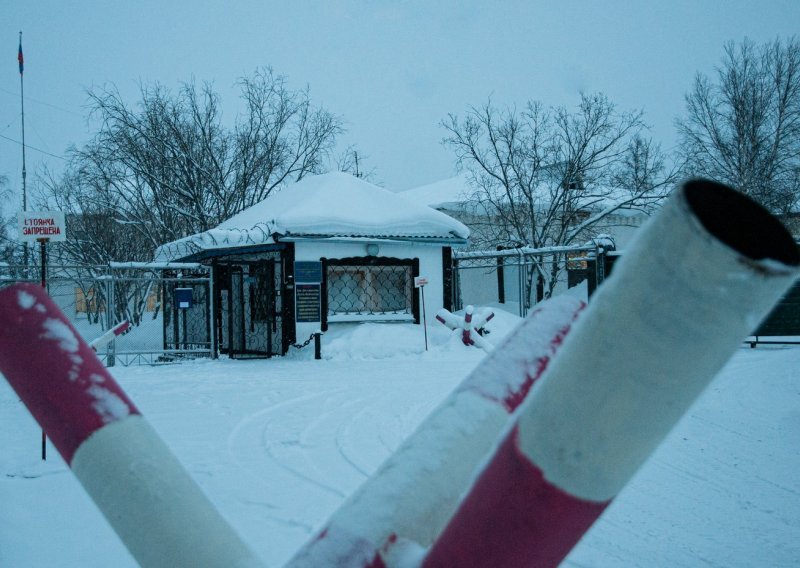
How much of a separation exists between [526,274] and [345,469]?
15.9 meters

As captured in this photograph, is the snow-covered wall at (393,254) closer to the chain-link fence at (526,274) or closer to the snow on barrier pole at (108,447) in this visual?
the chain-link fence at (526,274)

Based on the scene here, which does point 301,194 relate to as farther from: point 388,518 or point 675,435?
point 388,518

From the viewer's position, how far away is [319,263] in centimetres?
1411

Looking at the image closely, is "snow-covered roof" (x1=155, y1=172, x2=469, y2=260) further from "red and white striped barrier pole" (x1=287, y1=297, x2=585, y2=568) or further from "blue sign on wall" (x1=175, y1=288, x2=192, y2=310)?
"red and white striped barrier pole" (x1=287, y1=297, x2=585, y2=568)

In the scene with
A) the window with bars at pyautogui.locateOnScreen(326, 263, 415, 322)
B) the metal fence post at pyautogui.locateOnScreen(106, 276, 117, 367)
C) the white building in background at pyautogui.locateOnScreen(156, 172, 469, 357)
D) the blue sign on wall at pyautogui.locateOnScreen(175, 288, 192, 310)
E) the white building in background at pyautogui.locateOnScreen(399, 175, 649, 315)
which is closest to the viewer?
the metal fence post at pyautogui.locateOnScreen(106, 276, 117, 367)

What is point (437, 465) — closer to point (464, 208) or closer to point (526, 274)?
point (526, 274)

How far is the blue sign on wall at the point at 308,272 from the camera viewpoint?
1393 cm

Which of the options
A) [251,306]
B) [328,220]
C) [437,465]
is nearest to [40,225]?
[437,465]

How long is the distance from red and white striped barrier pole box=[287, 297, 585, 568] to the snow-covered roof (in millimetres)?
12646

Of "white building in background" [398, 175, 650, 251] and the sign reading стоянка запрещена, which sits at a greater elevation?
"white building in background" [398, 175, 650, 251]

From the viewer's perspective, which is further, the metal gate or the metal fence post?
the metal gate

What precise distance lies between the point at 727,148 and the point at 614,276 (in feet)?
89.0

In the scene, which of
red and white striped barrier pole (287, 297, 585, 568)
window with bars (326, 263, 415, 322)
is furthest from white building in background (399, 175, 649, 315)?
red and white striped barrier pole (287, 297, 585, 568)

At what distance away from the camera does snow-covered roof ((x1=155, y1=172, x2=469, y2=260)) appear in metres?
13.9
